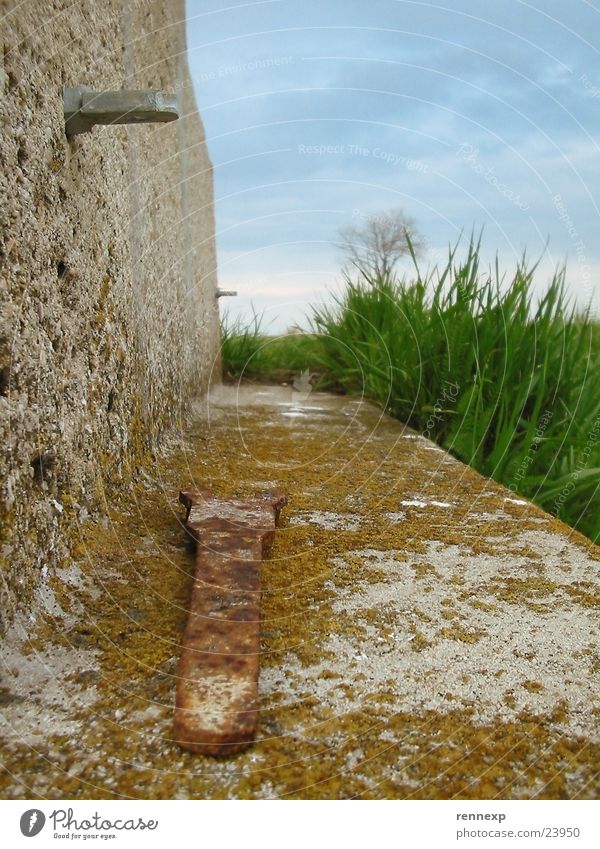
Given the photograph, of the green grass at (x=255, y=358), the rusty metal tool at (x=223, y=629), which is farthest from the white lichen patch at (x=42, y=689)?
the green grass at (x=255, y=358)

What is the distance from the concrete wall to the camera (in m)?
0.90

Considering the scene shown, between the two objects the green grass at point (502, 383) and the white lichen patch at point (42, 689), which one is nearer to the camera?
the white lichen patch at point (42, 689)

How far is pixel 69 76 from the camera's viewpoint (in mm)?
1113

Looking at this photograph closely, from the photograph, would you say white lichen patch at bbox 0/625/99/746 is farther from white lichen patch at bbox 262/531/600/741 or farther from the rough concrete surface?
white lichen patch at bbox 262/531/600/741

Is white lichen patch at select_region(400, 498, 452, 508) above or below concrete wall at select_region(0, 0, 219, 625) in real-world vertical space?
below

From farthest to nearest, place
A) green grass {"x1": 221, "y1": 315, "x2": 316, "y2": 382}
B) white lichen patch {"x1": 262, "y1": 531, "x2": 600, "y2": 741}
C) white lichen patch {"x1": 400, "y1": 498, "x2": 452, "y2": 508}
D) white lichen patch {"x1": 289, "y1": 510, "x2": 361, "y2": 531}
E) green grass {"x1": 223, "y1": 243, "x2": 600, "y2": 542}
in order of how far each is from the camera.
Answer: green grass {"x1": 221, "y1": 315, "x2": 316, "y2": 382} < green grass {"x1": 223, "y1": 243, "x2": 600, "y2": 542} < white lichen patch {"x1": 400, "y1": 498, "x2": 452, "y2": 508} < white lichen patch {"x1": 289, "y1": 510, "x2": 361, "y2": 531} < white lichen patch {"x1": 262, "y1": 531, "x2": 600, "y2": 741}

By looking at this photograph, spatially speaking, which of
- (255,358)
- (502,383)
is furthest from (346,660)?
(255,358)

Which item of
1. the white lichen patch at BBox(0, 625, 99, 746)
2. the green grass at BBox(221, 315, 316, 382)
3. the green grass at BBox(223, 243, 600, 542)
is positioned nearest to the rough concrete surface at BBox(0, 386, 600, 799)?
the white lichen patch at BBox(0, 625, 99, 746)

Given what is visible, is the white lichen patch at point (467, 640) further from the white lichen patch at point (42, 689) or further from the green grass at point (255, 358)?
the green grass at point (255, 358)

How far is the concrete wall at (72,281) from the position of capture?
903mm

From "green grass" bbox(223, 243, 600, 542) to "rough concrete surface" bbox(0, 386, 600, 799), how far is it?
1.96 ft

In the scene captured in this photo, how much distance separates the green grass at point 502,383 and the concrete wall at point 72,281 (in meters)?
0.94

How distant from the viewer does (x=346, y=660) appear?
85 centimetres
